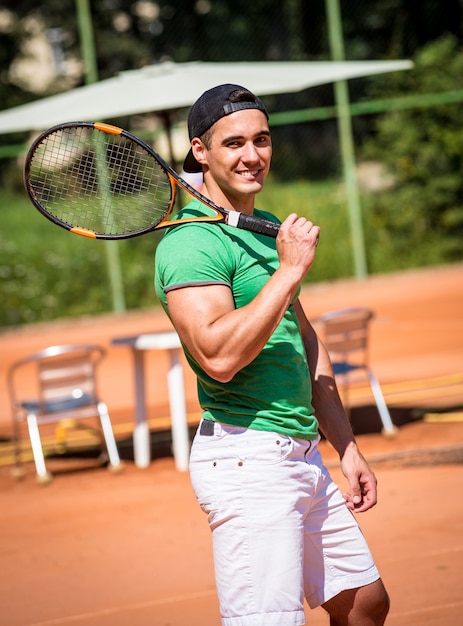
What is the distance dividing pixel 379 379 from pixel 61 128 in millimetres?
6435

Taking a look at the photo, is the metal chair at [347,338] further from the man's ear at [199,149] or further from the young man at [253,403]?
the man's ear at [199,149]

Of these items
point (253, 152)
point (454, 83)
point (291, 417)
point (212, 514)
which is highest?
point (454, 83)

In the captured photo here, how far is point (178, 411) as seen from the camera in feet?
22.6

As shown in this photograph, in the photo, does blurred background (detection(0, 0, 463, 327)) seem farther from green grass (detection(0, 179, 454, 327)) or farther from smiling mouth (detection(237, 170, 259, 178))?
smiling mouth (detection(237, 170, 259, 178))

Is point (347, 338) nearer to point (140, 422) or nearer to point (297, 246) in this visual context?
point (140, 422)

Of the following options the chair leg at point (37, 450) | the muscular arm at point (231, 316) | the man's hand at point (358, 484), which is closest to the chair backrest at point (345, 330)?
the chair leg at point (37, 450)

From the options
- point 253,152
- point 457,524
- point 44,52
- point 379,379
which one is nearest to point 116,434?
point 379,379

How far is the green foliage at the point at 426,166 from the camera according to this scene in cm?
1517

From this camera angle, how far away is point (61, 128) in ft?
10.4

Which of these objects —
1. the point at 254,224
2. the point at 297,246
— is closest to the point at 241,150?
the point at 254,224

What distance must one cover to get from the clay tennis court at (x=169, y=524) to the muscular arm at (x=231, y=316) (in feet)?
6.68

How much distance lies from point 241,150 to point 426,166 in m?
13.0

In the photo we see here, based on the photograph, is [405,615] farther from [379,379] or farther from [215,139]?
[379,379]

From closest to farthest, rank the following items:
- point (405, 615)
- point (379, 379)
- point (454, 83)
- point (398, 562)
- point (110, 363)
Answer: point (405, 615), point (398, 562), point (379, 379), point (110, 363), point (454, 83)
